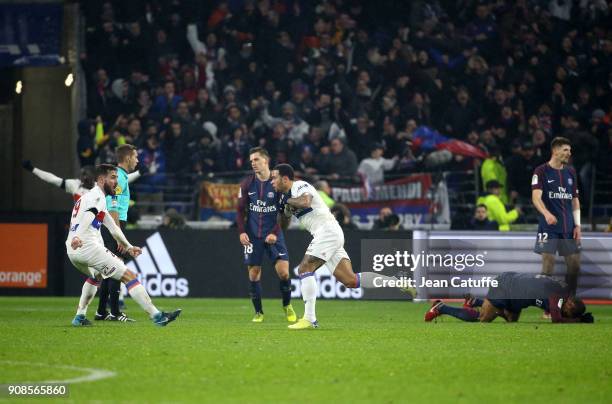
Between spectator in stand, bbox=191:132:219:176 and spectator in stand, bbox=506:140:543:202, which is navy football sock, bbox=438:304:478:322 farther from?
spectator in stand, bbox=191:132:219:176

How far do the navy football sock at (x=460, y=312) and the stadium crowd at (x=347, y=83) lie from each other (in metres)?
7.89

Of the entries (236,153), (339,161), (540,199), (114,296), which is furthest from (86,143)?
(540,199)

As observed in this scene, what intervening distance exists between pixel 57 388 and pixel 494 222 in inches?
579

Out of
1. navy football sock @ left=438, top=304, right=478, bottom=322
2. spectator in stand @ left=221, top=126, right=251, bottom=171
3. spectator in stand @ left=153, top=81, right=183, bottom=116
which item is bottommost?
navy football sock @ left=438, top=304, right=478, bottom=322

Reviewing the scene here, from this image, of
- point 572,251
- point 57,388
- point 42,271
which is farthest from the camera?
point 42,271

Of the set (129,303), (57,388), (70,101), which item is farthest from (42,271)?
(57,388)

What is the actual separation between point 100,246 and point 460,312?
16.0 feet

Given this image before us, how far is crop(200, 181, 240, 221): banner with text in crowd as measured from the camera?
2377 centimetres

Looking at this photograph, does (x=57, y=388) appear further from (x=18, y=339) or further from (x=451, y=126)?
(x=451, y=126)

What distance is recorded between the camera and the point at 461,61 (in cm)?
2689

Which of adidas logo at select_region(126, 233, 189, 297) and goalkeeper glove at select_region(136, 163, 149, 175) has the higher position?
goalkeeper glove at select_region(136, 163, 149, 175)

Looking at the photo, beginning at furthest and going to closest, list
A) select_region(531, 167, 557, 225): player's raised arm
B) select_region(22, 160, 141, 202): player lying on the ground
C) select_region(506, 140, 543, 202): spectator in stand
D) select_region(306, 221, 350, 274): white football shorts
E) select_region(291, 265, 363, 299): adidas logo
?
select_region(506, 140, 543, 202): spectator in stand, select_region(291, 265, 363, 299): adidas logo, select_region(22, 160, 141, 202): player lying on the ground, select_region(531, 167, 557, 225): player's raised arm, select_region(306, 221, 350, 274): white football shorts

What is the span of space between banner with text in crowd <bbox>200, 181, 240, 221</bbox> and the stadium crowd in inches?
47.2

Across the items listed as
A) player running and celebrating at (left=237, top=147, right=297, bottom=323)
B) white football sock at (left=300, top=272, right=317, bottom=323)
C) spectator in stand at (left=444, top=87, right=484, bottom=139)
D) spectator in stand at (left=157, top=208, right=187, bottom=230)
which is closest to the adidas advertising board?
spectator in stand at (left=157, top=208, right=187, bottom=230)
